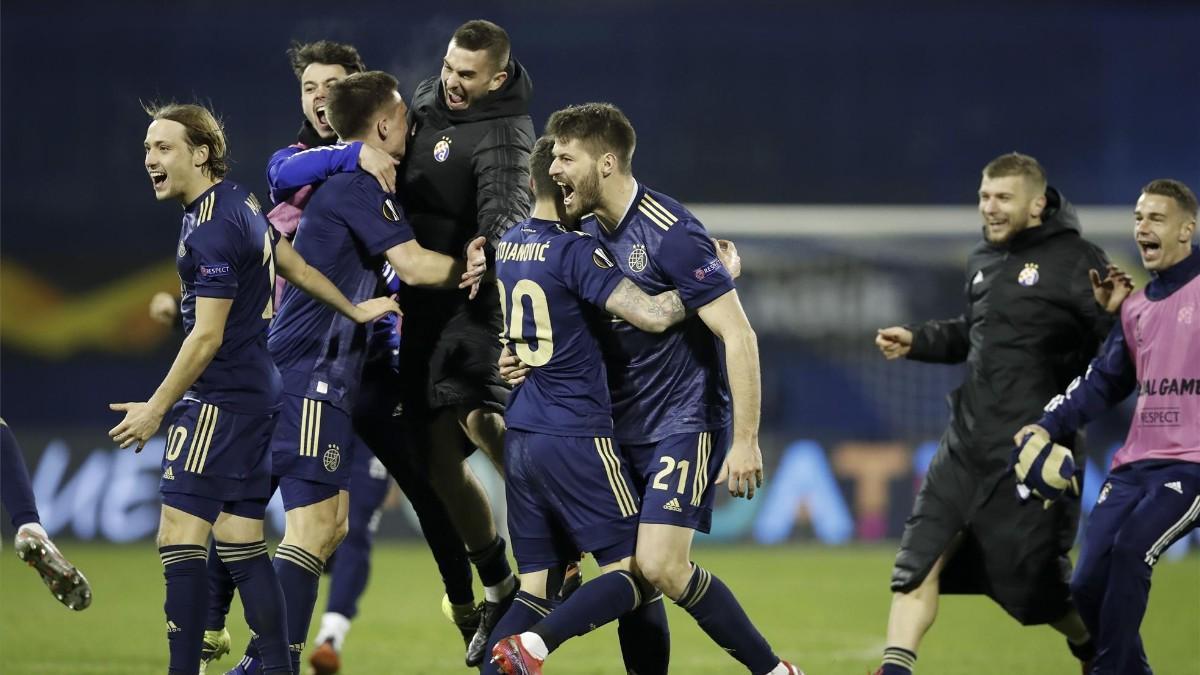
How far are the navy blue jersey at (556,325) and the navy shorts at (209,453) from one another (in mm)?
922

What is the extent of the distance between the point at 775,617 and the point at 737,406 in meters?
4.64

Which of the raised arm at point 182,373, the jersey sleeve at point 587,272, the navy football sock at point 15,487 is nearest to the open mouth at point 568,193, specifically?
the jersey sleeve at point 587,272

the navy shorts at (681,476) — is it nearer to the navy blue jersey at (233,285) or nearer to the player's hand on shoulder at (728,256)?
the player's hand on shoulder at (728,256)

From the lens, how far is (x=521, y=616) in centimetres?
503

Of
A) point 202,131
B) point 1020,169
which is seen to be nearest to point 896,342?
point 1020,169

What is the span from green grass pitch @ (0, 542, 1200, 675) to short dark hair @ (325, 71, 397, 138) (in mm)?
2718

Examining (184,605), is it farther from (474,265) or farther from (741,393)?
(741,393)

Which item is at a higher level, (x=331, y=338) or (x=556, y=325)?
(x=556, y=325)

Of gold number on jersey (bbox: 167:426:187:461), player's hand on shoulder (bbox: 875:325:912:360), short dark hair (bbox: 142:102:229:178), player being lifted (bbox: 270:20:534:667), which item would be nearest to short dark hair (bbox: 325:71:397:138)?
player being lifted (bbox: 270:20:534:667)

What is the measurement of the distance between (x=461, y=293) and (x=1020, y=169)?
2379mm

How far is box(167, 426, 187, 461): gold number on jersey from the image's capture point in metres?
5.07

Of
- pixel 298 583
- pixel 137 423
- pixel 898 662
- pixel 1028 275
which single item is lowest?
pixel 898 662

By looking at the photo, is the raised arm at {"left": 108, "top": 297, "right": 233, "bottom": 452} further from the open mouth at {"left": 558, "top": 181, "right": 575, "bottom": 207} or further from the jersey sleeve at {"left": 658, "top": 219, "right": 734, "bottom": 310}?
the jersey sleeve at {"left": 658, "top": 219, "right": 734, "bottom": 310}

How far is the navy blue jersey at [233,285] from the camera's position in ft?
16.5
